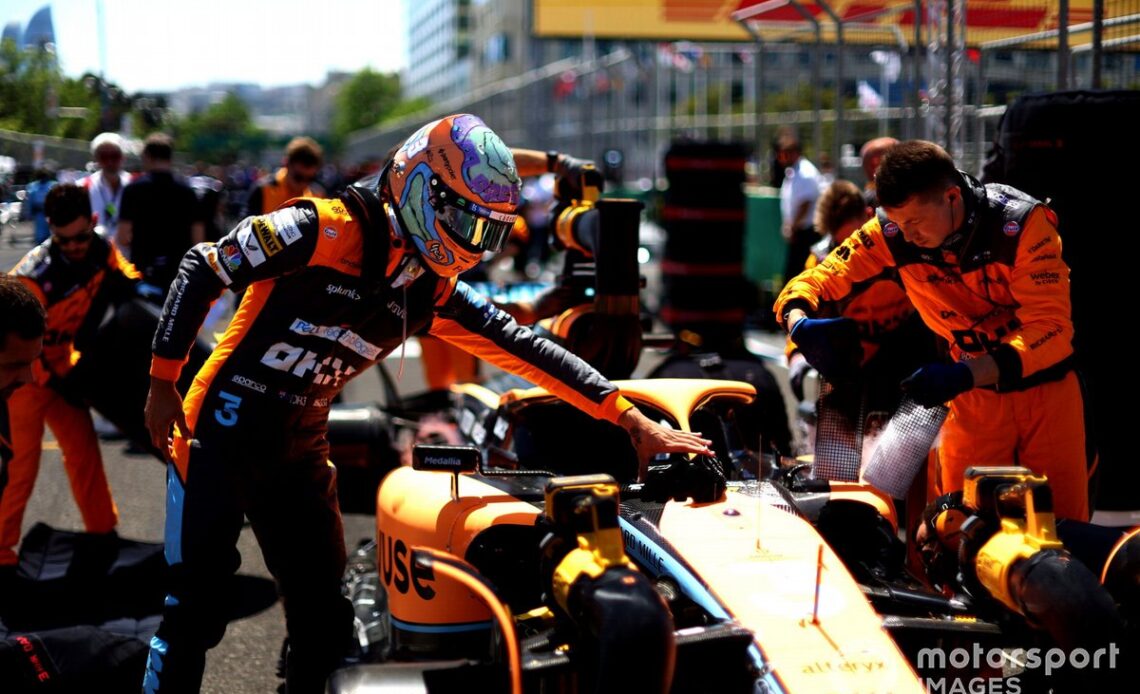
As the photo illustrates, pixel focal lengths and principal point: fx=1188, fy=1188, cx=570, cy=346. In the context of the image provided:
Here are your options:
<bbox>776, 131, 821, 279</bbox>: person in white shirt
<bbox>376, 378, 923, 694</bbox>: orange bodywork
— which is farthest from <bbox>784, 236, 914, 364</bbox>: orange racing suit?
<bbox>776, 131, 821, 279</bbox>: person in white shirt

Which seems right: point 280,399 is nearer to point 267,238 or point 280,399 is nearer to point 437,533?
point 267,238

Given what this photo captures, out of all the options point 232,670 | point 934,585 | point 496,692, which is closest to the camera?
point 496,692

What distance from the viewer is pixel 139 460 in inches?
300

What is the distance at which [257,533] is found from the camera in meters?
3.46

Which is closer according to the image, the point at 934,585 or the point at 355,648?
the point at 934,585

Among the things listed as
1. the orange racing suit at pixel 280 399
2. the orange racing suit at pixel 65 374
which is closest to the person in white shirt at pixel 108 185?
the orange racing suit at pixel 65 374

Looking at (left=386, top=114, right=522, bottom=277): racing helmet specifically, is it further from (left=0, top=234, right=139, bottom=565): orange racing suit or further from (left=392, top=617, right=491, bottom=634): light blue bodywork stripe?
(left=0, top=234, right=139, bottom=565): orange racing suit

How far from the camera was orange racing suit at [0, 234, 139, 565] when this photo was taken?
5367 millimetres

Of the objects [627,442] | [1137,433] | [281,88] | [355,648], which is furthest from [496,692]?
[281,88]

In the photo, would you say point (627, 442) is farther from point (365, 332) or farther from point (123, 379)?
point (123, 379)

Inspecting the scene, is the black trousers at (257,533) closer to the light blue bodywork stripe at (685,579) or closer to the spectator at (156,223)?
the light blue bodywork stripe at (685,579)

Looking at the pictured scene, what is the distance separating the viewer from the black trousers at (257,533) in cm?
328

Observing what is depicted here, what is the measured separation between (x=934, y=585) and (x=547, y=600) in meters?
1.36

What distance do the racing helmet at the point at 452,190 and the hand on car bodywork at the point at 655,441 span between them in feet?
2.25
